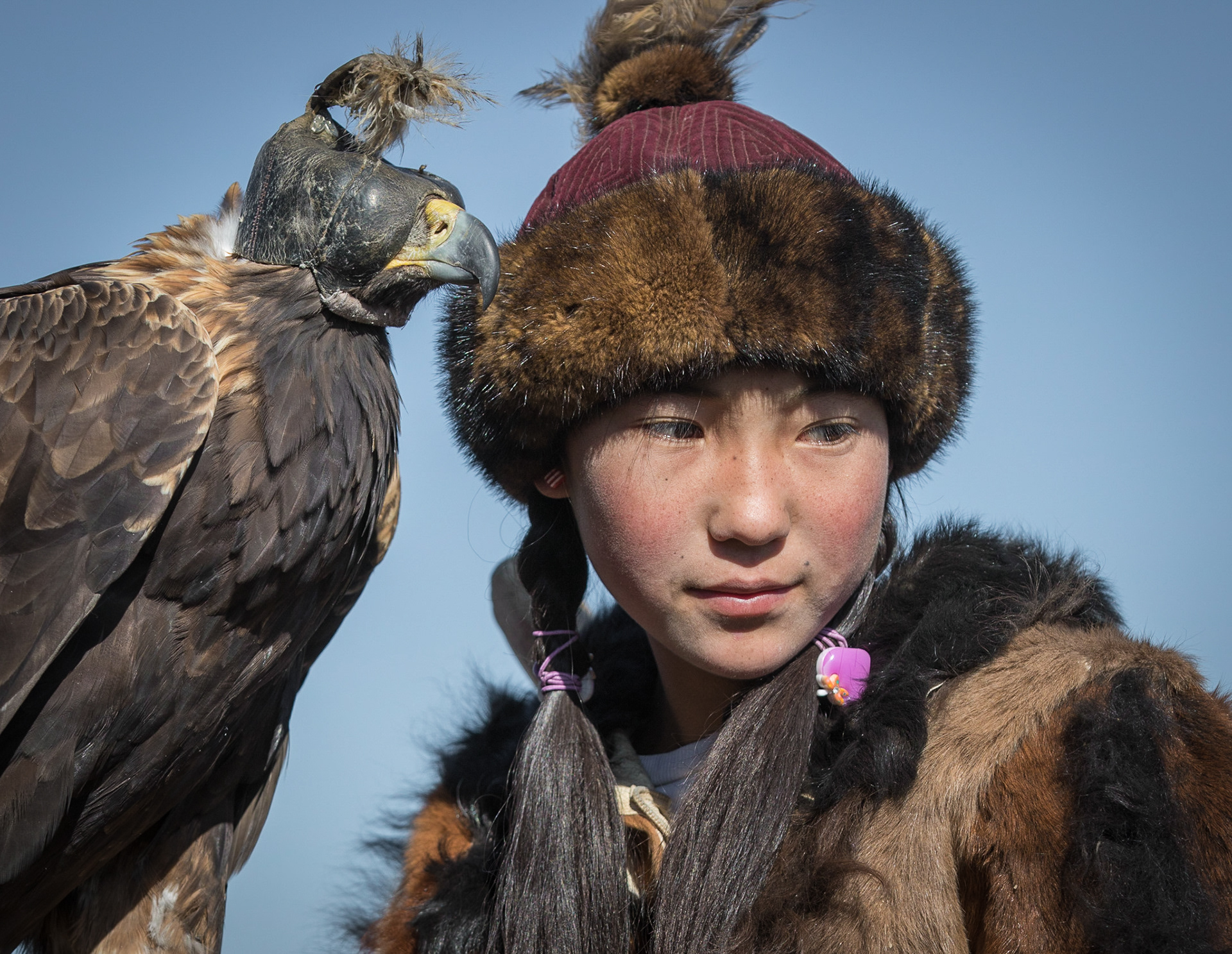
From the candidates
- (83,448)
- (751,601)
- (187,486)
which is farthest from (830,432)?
(83,448)

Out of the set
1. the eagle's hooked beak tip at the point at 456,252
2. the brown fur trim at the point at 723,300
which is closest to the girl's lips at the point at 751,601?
the brown fur trim at the point at 723,300

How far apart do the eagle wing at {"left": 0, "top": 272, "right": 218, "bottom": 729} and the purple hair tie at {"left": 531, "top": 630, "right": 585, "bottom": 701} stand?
2.67 ft

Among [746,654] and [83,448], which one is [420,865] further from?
[83,448]

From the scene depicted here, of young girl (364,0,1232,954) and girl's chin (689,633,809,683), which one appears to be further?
girl's chin (689,633,809,683)

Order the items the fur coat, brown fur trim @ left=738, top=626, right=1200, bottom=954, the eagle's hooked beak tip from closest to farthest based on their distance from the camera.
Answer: the fur coat < brown fur trim @ left=738, top=626, right=1200, bottom=954 < the eagle's hooked beak tip

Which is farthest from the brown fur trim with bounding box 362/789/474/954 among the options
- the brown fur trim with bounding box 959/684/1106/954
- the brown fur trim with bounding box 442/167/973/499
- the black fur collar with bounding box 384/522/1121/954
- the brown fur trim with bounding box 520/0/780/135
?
the brown fur trim with bounding box 520/0/780/135

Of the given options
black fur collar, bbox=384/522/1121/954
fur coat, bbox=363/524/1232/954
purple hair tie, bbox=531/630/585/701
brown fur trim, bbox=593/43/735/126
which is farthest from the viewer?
brown fur trim, bbox=593/43/735/126

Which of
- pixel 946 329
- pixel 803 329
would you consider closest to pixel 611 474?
pixel 803 329

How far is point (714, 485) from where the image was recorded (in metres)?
1.75

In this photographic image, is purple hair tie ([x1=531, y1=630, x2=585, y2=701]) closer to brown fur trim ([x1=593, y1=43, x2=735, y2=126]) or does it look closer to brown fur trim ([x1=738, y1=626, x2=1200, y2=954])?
brown fur trim ([x1=738, y1=626, x2=1200, y2=954])

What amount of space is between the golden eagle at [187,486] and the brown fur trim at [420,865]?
0.38 metres

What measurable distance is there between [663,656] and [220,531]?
0.95m

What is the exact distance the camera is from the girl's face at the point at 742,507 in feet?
5.72

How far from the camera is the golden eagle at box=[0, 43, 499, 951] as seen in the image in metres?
1.71
